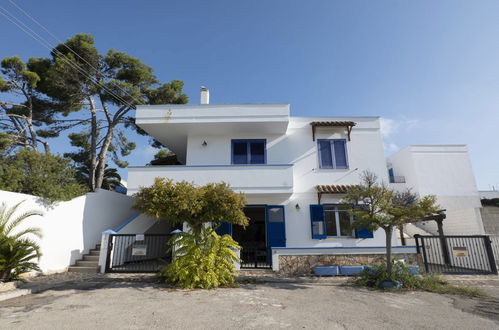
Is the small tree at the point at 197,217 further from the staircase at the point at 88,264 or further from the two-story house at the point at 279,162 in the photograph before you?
the staircase at the point at 88,264

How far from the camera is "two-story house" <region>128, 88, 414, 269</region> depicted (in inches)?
437

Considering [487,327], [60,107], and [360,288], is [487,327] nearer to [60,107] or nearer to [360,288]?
[360,288]

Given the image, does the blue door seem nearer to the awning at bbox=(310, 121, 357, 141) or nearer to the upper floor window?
the upper floor window

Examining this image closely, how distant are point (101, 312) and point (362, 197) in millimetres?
7763

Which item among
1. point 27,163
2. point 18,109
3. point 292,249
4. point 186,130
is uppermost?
point 18,109

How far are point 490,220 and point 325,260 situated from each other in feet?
31.0

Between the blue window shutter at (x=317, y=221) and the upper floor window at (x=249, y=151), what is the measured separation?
10.5 ft

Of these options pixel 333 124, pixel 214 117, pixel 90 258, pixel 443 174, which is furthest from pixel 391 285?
pixel 443 174

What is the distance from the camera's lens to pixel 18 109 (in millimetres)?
15398

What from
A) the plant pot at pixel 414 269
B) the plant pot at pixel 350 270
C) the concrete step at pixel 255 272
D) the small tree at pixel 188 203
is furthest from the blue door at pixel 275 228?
the plant pot at pixel 414 269

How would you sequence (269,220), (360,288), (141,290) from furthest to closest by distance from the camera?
(269,220) → (360,288) → (141,290)

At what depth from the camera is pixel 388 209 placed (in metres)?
7.98

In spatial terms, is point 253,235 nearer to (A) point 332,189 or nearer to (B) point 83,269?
(A) point 332,189

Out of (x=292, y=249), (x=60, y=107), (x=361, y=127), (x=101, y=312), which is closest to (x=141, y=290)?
(x=101, y=312)
